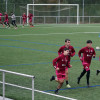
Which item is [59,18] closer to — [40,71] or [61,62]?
[40,71]

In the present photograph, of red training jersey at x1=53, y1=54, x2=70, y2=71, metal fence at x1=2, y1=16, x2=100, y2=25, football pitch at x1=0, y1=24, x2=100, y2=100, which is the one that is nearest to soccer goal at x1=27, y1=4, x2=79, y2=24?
metal fence at x1=2, y1=16, x2=100, y2=25

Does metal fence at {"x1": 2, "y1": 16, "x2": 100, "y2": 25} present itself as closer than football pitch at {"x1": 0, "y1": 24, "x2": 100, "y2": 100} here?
No

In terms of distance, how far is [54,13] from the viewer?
5853 centimetres

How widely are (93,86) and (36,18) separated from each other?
1796 inches

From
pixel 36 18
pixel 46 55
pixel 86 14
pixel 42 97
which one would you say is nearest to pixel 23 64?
pixel 46 55

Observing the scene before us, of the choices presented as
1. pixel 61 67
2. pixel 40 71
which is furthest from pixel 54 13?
pixel 61 67

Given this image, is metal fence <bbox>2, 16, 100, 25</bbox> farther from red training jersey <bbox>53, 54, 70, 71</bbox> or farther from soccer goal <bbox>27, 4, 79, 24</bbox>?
red training jersey <bbox>53, 54, 70, 71</bbox>

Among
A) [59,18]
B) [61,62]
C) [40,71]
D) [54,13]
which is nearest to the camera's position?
[61,62]

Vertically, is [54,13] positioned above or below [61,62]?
above

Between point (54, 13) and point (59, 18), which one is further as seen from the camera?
point (59, 18)

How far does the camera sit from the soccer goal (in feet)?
189

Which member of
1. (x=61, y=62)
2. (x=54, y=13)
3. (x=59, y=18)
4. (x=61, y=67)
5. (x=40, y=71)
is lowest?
(x=40, y=71)

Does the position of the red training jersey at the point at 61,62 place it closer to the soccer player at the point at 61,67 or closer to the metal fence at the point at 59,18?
the soccer player at the point at 61,67

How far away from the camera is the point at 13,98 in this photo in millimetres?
10430
